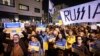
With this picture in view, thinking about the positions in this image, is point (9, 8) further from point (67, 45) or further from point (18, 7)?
point (67, 45)

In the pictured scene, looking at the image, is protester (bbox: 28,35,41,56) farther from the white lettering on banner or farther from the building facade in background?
the building facade in background

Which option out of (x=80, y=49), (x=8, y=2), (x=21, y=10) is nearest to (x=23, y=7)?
(x=21, y=10)

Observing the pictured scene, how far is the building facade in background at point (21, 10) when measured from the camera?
3728 cm

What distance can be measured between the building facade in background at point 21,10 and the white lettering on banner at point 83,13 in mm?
29899

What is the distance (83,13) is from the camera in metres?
6.14

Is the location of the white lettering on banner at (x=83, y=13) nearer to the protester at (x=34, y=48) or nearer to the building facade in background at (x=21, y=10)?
the protester at (x=34, y=48)

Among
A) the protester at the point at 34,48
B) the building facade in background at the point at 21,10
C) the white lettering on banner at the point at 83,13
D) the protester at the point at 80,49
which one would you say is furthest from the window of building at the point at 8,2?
the white lettering on banner at the point at 83,13

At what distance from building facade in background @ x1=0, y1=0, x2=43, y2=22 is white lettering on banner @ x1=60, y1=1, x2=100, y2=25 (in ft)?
98.1

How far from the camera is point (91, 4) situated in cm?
583

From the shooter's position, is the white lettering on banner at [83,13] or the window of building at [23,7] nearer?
the white lettering on banner at [83,13]

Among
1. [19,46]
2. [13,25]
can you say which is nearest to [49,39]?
[19,46]

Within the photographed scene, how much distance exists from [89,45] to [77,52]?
616mm

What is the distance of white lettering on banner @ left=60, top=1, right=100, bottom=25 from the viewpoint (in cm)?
567

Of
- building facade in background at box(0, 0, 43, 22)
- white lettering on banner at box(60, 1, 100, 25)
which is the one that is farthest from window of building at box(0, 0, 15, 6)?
white lettering on banner at box(60, 1, 100, 25)
